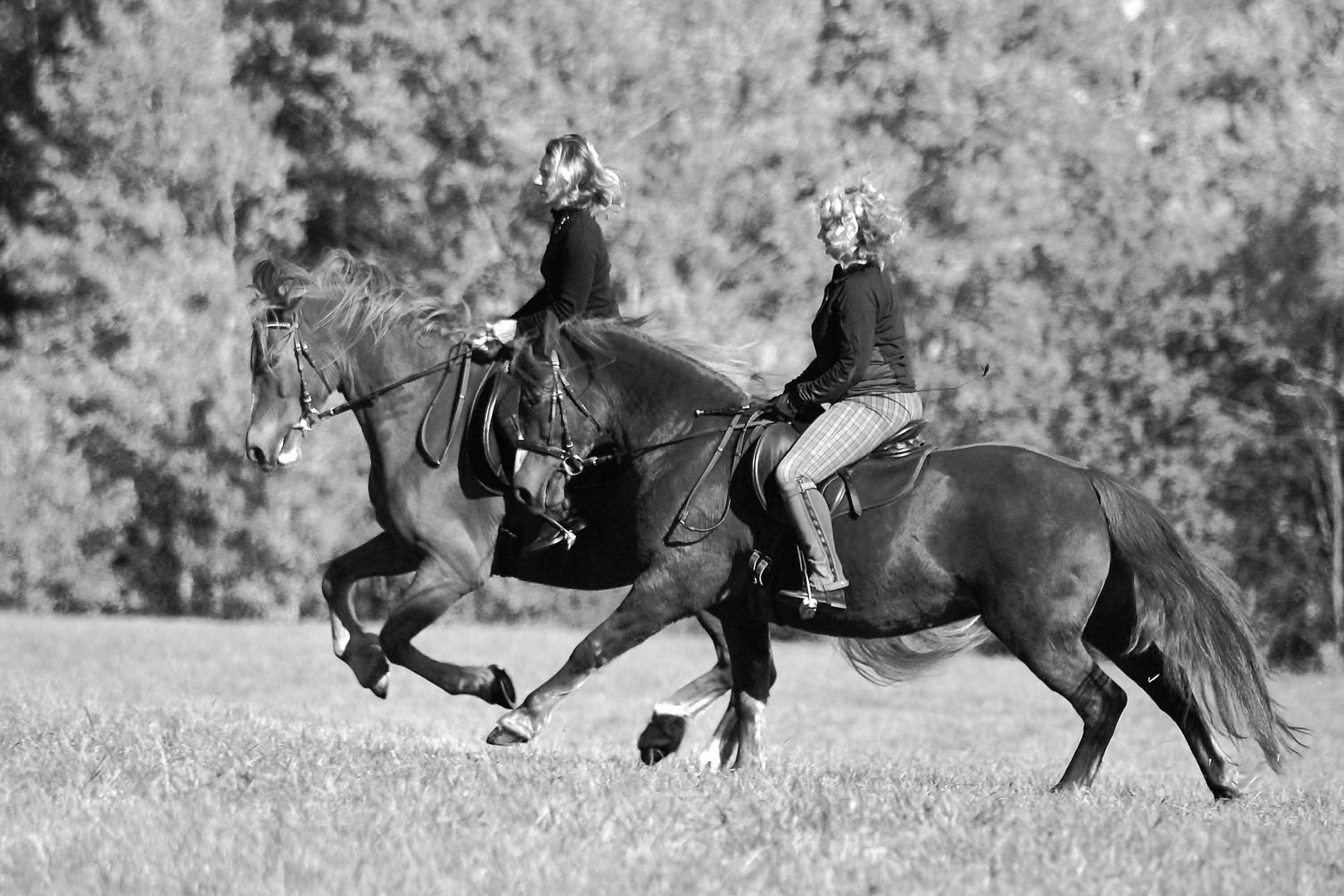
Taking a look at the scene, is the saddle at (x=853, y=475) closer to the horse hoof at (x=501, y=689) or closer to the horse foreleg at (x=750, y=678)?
the horse foreleg at (x=750, y=678)

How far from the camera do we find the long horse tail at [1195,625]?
772 cm

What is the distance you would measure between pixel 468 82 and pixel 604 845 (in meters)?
20.6

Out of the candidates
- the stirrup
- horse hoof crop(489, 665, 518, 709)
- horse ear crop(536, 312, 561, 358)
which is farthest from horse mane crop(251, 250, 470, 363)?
the stirrup

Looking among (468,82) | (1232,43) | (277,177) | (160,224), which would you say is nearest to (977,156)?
(1232,43)

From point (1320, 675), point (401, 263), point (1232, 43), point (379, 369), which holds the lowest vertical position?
point (1320, 675)

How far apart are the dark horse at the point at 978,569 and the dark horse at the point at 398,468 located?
0.44 meters

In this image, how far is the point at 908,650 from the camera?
898 cm

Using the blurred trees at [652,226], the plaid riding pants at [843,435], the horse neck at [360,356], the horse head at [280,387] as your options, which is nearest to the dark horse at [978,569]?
the plaid riding pants at [843,435]

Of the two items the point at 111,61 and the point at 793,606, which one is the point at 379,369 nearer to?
the point at 793,606

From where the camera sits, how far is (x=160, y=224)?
25.2m

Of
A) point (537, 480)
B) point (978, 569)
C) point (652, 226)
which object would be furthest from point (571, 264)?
point (652, 226)

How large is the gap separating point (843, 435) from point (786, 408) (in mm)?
316

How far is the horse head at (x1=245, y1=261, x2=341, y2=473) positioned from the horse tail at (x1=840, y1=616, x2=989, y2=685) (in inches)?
121

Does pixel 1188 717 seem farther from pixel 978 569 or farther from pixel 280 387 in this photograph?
pixel 280 387
